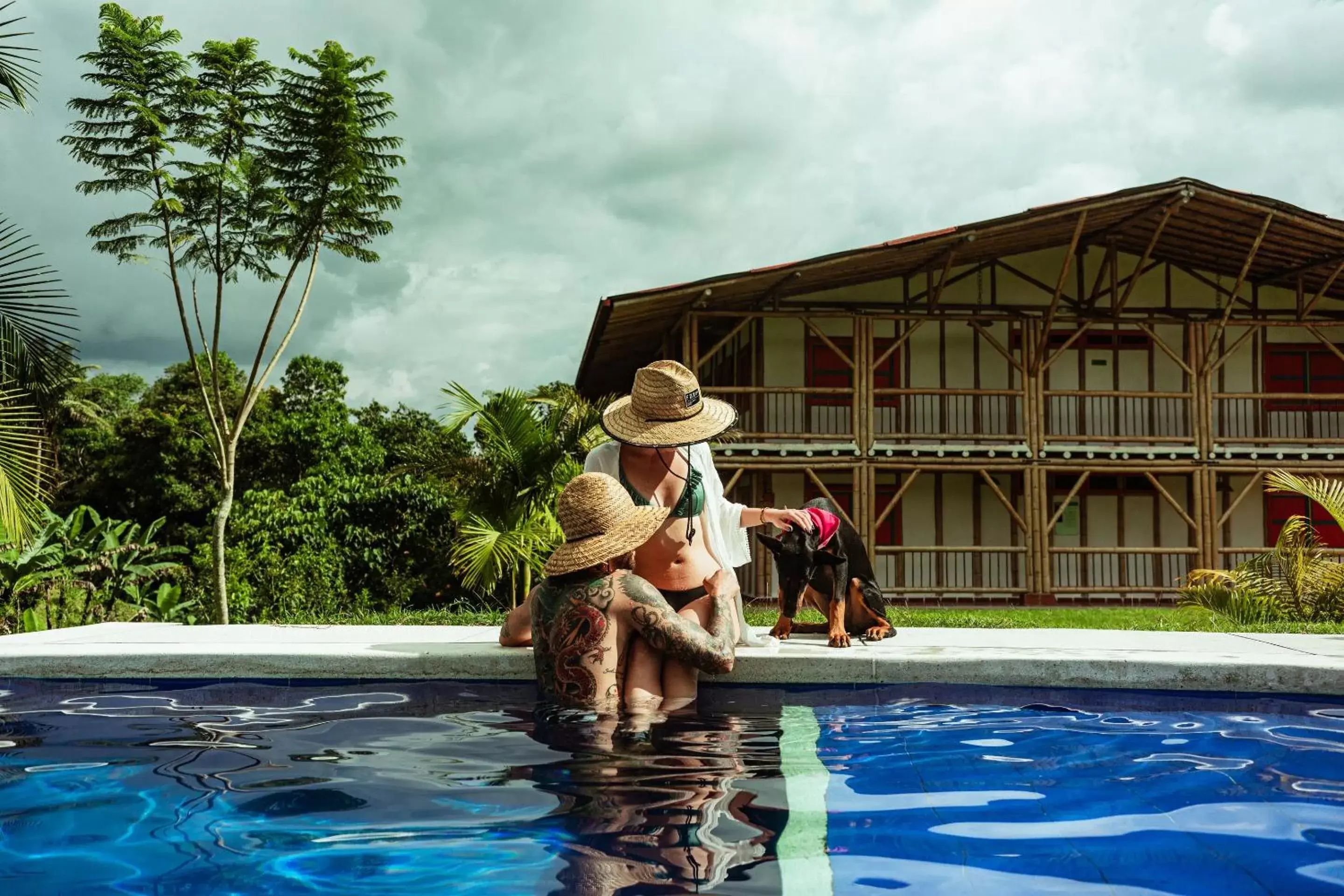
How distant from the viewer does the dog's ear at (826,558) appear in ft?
17.6

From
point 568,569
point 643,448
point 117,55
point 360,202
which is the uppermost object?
point 117,55

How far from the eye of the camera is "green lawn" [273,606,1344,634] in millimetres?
9489

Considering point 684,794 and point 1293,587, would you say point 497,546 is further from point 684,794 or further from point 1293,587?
point 684,794

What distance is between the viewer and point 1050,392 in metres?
18.9

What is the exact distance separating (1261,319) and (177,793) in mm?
20264

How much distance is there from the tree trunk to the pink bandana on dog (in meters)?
9.01

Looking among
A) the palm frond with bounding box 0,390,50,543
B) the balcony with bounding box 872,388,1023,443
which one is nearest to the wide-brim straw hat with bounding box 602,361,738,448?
the palm frond with bounding box 0,390,50,543

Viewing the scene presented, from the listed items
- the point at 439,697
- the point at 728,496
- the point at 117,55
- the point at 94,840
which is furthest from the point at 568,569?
the point at 728,496

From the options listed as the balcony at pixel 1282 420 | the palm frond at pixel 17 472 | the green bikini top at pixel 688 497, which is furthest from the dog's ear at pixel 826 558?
the balcony at pixel 1282 420

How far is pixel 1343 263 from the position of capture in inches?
719

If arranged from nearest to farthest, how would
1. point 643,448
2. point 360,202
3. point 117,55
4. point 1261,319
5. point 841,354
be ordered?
point 643,448
point 117,55
point 360,202
point 841,354
point 1261,319

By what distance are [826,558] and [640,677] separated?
5.11ft

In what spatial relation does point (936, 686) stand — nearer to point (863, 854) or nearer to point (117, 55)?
point (863, 854)

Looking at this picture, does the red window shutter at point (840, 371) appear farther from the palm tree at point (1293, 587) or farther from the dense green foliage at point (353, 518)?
the palm tree at point (1293, 587)
